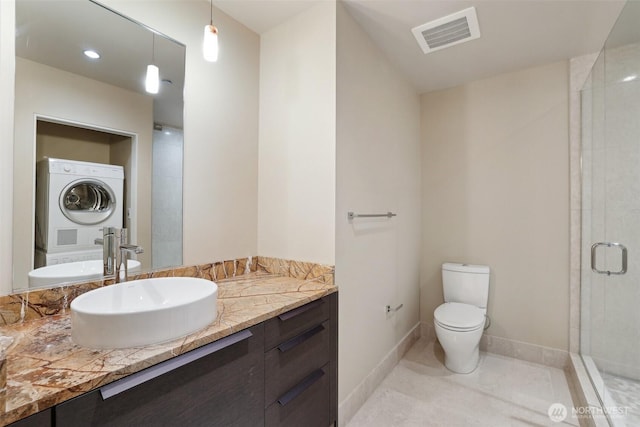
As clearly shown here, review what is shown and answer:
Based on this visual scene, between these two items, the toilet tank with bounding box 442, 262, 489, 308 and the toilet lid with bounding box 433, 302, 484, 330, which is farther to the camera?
the toilet tank with bounding box 442, 262, 489, 308

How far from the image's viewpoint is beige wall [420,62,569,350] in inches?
89.7

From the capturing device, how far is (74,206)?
1232mm

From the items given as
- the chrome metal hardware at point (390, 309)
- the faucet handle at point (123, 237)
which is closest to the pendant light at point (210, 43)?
the faucet handle at point (123, 237)

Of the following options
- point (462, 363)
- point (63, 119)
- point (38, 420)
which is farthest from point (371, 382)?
point (63, 119)

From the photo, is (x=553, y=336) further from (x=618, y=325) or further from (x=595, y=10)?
(x=595, y=10)

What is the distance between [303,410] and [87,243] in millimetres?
1233

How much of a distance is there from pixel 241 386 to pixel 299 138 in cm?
131

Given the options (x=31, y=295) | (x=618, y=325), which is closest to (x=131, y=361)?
(x=31, y=295)

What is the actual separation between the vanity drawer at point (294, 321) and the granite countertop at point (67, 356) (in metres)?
0.04

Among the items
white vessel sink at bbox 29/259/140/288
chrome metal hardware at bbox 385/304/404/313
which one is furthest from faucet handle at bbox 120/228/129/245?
chrome metal hardware at bbox 385/304/404/313

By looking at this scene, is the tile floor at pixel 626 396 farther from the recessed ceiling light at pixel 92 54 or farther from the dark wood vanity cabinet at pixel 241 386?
the recessed ceiling light at pixel 92 54

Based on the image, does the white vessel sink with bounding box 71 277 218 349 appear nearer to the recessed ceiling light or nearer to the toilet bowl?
the recessed ceiling light

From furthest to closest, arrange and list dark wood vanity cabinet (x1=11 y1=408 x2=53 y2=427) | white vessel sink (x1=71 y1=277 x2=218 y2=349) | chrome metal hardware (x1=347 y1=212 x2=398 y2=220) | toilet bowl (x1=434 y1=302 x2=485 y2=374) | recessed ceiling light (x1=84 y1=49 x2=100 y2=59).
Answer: toilet bowl (x1=434 y1=302 x2=485 y2=374) → chrome metal hardware (x1=347 y1=212 x2=398 y2=220) → recessed ceiling light (x1=84 y1=49 x2=100 y2=59) → white vessel sink (x1=71 y1=277 x2=218 y2=349) → dark wood vanity cabinet (x1=11 y1=408 x2=53 y2=427)

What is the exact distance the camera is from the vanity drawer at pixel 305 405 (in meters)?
1.20
